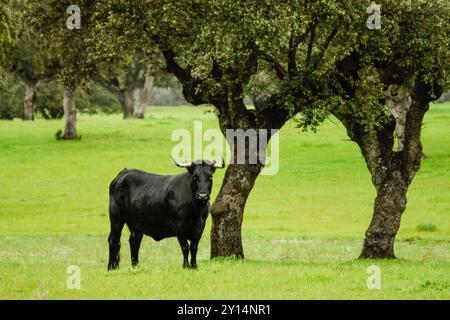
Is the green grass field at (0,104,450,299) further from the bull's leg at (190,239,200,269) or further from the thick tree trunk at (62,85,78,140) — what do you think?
the thick tree trunk at (62,85,78,140)

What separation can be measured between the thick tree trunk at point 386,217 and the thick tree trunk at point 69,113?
134ft

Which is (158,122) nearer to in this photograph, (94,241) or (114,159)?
(114,159)

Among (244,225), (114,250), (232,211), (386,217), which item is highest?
(232,211)

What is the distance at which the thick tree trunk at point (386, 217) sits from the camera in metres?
25.3

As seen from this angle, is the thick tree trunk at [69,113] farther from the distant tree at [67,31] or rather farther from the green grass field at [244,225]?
the distant tree at [67,31]

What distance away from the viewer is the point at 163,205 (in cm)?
2202

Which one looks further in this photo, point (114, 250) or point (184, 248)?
point (114, 250)

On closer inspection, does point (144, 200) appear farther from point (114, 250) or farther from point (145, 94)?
point (145, 94)

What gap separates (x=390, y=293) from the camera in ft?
56.0

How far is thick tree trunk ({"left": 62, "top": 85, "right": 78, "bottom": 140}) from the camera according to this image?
6538 centimetres

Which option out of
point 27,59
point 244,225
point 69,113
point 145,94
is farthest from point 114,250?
point 145,94

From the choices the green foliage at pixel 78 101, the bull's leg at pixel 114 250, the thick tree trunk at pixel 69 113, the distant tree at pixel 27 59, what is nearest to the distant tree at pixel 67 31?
the bull's leg at pixel 114 250

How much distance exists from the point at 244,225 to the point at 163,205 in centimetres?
1842
